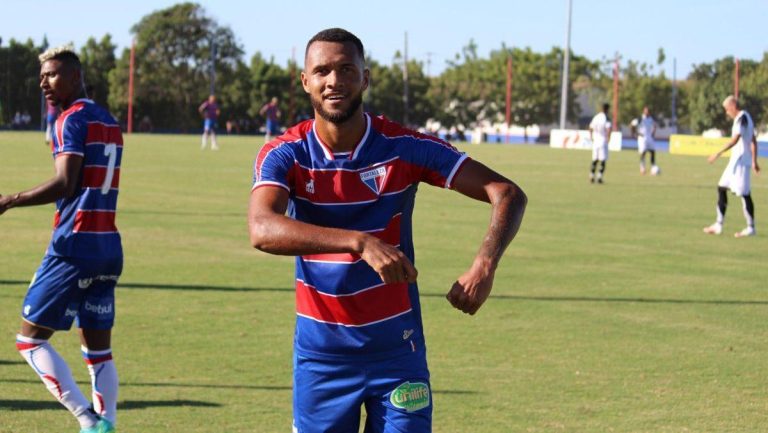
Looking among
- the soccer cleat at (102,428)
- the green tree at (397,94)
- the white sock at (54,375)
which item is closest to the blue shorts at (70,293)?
the white sock at (54,375)

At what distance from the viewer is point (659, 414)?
7648 millimetres

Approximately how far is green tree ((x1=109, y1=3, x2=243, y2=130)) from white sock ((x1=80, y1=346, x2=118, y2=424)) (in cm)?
8416

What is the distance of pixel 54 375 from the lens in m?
6.73

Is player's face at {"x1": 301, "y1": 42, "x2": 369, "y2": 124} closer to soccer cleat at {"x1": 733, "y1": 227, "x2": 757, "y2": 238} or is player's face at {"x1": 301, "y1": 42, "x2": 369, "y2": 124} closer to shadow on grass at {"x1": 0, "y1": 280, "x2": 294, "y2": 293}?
shadow on grass at {"x1": 0, "y1": 280, "x2": 294, "y2": 293}

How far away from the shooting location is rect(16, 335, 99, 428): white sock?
674cm

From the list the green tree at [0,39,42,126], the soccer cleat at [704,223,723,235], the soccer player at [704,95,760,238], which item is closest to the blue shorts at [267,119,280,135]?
the green tree at [0,39,42,126]

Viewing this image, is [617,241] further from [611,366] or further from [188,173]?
[188,173]

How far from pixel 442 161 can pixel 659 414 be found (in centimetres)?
380

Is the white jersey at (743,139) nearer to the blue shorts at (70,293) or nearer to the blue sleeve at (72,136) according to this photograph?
the blue shorts at (70,293)

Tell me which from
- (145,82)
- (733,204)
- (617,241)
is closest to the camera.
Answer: (617,241)

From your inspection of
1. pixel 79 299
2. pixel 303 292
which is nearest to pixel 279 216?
pixel 303 292

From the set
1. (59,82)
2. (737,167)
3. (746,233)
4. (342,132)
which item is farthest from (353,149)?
(737,167)

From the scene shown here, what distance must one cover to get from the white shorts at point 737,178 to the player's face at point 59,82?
1432 centimetres

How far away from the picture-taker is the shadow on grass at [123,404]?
7.57 metres
